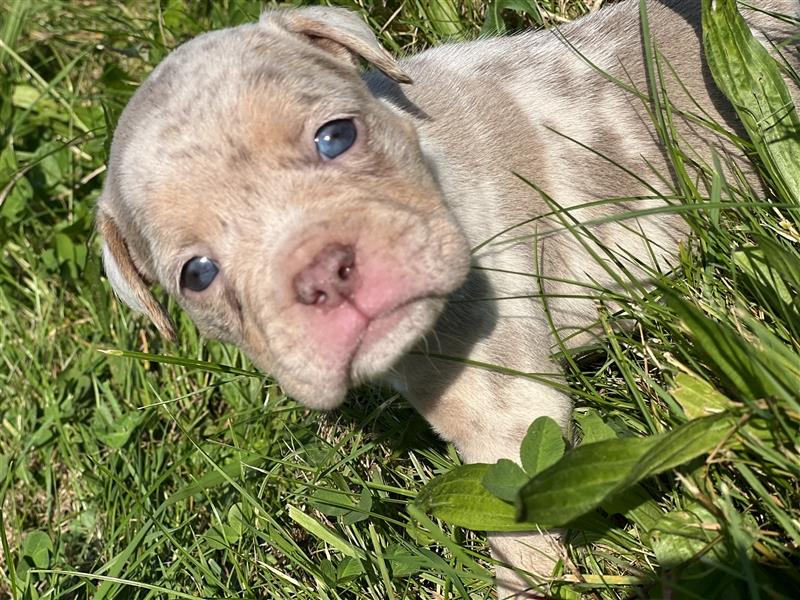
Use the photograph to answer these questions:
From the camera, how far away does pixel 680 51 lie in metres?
4.56

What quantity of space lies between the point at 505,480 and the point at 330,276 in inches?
40.1

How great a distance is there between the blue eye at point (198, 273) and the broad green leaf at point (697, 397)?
177 centimetres

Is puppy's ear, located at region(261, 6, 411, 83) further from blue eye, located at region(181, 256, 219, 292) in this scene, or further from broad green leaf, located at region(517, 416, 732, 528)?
broad green leaf, located at region(517, 416, 732, 528)

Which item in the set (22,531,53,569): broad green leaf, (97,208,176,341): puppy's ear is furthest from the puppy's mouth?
(22,531,53,569): broad green leaf

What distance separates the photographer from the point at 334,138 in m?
3.68

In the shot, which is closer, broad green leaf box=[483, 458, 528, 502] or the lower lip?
the lower lip

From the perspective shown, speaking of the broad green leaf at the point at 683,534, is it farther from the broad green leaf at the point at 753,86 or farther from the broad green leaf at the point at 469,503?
the broad green leaf at the point at 753,86

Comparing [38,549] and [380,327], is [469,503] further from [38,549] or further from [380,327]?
[38,549]

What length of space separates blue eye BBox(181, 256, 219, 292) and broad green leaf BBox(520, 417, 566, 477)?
1354 mm

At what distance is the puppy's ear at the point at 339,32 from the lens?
4.02 meters

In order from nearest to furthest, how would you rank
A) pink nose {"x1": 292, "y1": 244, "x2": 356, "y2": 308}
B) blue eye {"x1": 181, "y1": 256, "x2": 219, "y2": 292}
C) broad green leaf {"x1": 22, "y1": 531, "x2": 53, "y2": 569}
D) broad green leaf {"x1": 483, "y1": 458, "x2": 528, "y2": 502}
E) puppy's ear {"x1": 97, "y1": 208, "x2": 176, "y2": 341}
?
1. pink nose {"x1": 292, "y1": 244, "x2": 356, "y2": 308}
2. broad green leaf {"x1": 483, "y1": 458, "x2": 528, "y2": 502}
3. blue eye {"x1": 181, "y1": 256, "x2": 219, "y2": 292}
4. puppy's ear {"x1": 97, "y1": 208, "x2": 176, "y2": 341}
5. broad green leaf {"x1": 22, "y1": 531, "x2": 53, "y2": 569}

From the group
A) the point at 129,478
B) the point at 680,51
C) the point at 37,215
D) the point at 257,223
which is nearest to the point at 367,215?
the point at 257,223

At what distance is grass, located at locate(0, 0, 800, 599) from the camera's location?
3.23 metres

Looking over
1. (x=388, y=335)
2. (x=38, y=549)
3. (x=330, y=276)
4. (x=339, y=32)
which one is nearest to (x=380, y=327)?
(x=388, y=335)
